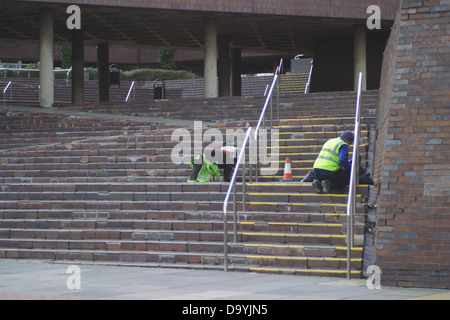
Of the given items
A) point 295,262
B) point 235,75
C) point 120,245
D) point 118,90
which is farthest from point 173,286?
point 235,75

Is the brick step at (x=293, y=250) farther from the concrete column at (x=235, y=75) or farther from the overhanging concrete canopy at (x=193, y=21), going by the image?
the concrete column at (x=235, y=75)

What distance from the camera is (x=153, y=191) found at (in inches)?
553

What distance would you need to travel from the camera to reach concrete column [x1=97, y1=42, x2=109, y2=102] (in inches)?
1234

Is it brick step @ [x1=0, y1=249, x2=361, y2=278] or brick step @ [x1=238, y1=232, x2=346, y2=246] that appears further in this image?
brick step @ [x1=238, y1=232, x2=346, y2=246]

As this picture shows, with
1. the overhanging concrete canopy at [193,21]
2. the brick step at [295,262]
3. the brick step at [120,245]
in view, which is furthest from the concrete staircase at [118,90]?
the brick step at [295,262]

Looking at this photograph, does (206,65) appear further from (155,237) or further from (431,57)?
(431,57)

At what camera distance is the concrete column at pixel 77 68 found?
2783 cm

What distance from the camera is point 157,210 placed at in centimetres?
1345

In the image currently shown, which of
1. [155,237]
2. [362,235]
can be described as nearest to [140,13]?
[155,237]

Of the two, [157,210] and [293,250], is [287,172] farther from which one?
[293,250]

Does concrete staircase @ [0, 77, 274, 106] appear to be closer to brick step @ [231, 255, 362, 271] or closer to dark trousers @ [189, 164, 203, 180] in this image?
dark trousers @ [189, 164, 203, 180]

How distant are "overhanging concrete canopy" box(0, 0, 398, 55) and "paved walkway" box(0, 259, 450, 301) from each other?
15.1 meters

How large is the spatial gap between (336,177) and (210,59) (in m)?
15.1

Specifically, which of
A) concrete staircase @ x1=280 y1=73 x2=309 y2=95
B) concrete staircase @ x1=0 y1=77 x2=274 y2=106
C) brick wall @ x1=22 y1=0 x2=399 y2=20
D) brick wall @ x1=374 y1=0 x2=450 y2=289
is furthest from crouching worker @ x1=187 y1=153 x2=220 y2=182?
concrete staircase @ x1=280 y1=73 x2=309 y2=95
